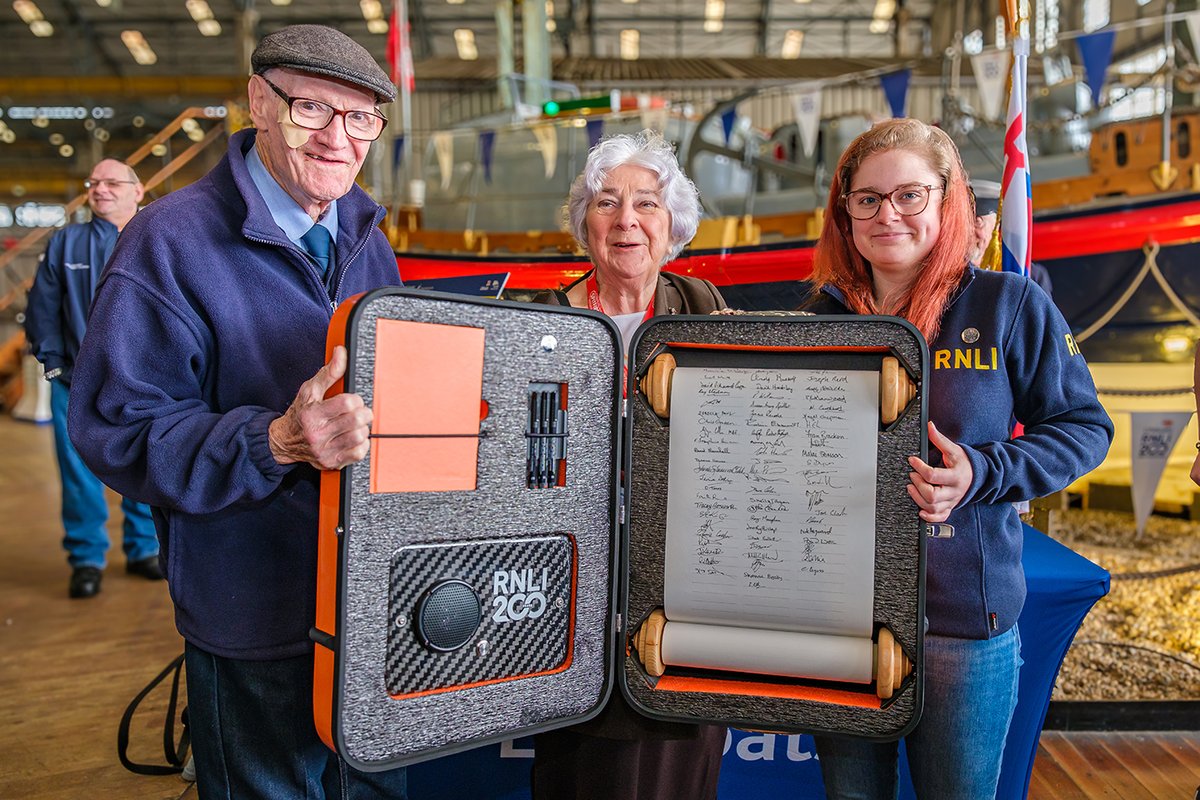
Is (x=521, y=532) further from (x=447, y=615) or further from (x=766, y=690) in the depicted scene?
(x=766, y=690)

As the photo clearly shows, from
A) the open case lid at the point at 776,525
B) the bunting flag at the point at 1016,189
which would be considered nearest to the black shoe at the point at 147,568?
the open case lid at the point at 776,525

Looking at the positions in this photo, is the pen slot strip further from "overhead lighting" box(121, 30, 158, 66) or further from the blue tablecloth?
"overhead lighting" box(121, 30, 158, 66)

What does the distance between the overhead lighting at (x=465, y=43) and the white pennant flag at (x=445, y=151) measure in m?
10.8

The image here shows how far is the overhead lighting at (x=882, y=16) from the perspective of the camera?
15734mm

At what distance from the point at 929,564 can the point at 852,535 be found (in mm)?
171

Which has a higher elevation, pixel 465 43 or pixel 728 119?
pixel 465 43

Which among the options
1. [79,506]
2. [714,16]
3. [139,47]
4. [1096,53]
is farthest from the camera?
[139,47]

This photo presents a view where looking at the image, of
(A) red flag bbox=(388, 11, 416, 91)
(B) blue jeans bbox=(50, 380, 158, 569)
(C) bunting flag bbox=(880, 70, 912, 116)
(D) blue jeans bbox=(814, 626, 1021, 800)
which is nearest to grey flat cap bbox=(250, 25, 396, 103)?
(D) blue jeans bbox=(814, 626, 1021, 800)

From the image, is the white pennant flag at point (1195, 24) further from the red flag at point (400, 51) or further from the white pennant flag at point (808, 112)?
the red flag at point (400, 51)

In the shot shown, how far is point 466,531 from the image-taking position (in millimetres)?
985

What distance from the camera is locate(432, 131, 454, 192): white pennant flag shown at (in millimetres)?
6780

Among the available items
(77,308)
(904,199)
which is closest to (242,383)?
(904,199)

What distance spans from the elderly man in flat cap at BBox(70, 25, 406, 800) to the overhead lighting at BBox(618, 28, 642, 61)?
1681cm

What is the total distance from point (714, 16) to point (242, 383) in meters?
17.3
